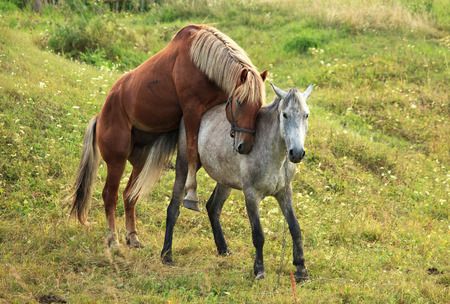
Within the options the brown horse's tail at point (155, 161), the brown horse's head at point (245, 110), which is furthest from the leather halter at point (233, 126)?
the brown horse's tail at point (155, 161)

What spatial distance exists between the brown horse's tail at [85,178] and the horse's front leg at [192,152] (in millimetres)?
1379

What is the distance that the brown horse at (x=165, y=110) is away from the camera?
6707 millimetres

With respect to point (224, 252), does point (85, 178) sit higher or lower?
higher

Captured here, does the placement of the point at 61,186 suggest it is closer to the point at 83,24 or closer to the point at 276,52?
the point at 83,24

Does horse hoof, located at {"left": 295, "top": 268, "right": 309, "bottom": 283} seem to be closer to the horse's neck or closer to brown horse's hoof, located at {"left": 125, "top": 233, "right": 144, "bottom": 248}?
the horse's neck

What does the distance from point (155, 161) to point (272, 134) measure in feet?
5.06

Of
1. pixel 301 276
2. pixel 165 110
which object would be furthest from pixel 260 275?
pixel 165 110

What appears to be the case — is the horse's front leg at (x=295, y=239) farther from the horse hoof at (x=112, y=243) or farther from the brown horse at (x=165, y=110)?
the horse hoof at (x=112, y=243)

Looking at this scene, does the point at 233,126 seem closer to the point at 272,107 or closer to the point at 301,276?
the point at 272,107

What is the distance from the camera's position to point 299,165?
985cm

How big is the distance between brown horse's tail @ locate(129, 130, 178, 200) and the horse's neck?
1.22 meters

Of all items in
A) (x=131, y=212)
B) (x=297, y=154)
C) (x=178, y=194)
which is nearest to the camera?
(x=297, y=154)

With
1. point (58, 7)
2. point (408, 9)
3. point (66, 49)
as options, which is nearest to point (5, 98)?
point (66, 49)

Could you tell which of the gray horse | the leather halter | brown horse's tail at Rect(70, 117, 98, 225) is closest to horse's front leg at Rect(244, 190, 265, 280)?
the gray horse
